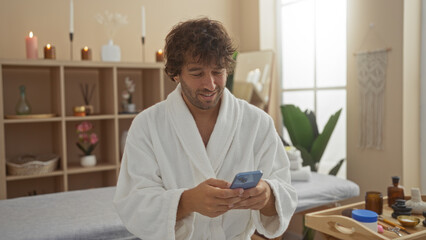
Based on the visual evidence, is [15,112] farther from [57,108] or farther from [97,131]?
[97,131]

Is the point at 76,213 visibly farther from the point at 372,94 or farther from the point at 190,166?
the point at 372,94

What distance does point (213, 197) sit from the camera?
1.08m

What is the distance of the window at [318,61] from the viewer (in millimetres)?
3225

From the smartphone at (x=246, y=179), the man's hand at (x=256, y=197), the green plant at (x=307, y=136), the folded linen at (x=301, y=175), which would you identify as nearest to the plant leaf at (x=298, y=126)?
the green plant at (x=307, y=136)

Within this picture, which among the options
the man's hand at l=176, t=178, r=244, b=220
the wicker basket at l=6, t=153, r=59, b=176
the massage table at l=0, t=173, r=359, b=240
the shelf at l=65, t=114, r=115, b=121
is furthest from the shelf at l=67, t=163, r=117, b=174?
the man's hand at l=176, t=178, r=244, b=220

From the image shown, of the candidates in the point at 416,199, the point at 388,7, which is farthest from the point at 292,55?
the point at 416,199

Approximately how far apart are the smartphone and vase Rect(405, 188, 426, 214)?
3.95 ft

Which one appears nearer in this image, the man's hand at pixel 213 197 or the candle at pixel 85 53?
the man's hand at pixel 213 197

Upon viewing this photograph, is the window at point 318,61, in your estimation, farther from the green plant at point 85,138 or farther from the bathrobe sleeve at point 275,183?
the bathrobe sleeve at point 275,183

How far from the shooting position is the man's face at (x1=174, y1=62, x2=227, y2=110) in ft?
4.06

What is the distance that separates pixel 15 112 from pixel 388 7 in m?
2.70

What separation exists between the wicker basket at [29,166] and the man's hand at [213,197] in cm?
194

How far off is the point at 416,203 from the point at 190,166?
1.25 metres

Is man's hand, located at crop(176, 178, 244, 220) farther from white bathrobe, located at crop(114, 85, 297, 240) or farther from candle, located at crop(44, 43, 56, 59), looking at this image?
candle, located at crop(44, 43, 56, 59)
